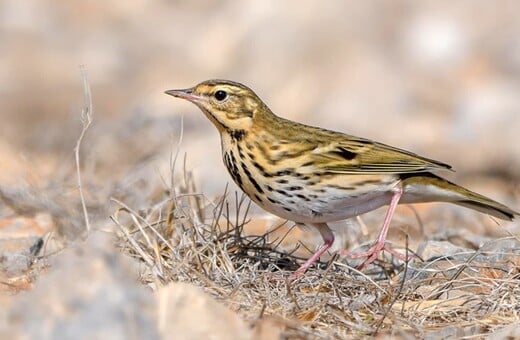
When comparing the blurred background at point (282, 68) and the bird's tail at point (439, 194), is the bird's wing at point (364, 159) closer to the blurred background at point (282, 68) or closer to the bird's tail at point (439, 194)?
the bird's tail at point (439, 194)

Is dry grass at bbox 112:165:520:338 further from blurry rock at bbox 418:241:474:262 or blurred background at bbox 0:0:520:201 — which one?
blurred background at bbox 0:0:520:201

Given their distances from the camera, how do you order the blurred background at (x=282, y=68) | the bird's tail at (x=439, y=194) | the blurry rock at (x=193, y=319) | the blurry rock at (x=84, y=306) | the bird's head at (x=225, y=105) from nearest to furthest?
the blurry rock at (x=84, y=306), the blurry rock at (x=193, y=319), the bird's head at (x=225, y=105), the bird's tail at (x=439, y=194), the blurred background at (x=282, y=68)

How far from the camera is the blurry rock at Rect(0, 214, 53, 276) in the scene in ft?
22.8

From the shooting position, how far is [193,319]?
193 inches

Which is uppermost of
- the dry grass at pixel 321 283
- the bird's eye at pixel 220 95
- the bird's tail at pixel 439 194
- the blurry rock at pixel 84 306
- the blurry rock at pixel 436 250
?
the bird's tail at pixel 439 194

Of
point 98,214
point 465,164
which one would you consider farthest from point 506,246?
point 465,164

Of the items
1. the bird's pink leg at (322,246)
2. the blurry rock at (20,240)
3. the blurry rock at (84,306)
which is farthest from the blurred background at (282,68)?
the blurry rock at (84,306)

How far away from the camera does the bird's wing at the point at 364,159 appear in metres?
7.27

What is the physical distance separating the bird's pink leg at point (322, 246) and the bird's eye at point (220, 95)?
0.89 m

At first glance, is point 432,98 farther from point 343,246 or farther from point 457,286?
point 457,286

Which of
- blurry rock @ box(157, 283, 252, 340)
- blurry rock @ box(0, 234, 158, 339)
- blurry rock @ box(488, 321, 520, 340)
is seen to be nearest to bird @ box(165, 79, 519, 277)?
blurry rock @ box(488, 321, 520, 340)

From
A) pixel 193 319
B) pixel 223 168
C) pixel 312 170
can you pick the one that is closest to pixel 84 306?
pixel 193 319

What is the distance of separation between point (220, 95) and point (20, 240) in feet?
4.65

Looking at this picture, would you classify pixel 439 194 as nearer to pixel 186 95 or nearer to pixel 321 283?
pixel 321 283
